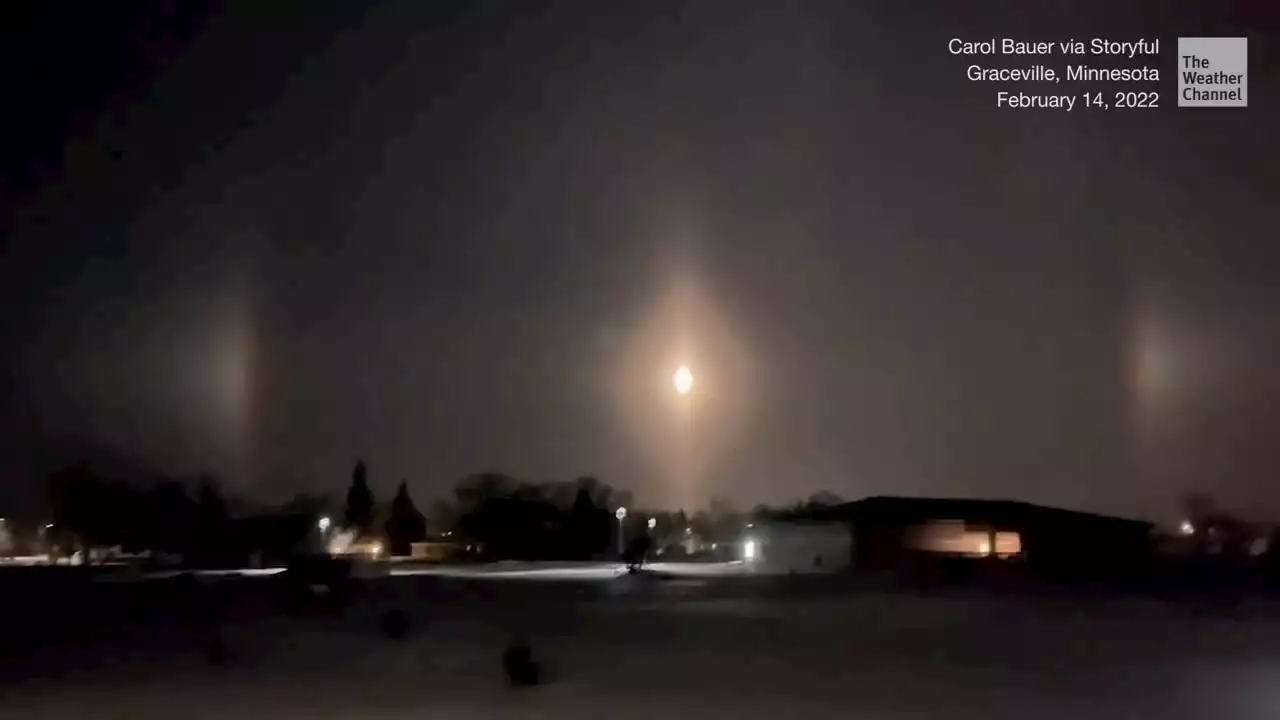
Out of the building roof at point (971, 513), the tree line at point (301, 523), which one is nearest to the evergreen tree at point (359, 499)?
the tree line at point (301, 523)

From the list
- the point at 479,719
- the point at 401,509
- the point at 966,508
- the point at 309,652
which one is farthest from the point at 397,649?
the point at 401,509

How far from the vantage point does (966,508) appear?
63.7 metres

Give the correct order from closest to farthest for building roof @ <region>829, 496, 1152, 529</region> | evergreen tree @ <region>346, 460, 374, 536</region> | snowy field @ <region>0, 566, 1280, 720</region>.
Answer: snowy field @ <region>0, 566, 1280, 720</region>
building roof @ <region>829, 496, 1152, 529</region>
evergreen tree @ <region>346, 460, 374, 536</region>

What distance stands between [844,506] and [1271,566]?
2124 centimetres

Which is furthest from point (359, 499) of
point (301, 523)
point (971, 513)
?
point (971, 513)

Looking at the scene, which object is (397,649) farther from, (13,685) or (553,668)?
(13,685)

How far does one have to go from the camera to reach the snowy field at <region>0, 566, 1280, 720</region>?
48.1ft

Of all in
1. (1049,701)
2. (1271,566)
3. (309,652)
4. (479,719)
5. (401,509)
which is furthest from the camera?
(401,509)

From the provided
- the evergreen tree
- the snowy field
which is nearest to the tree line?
the evergreen tree

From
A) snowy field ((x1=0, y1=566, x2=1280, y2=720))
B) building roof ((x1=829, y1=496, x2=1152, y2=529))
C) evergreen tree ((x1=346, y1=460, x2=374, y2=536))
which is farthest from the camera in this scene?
evergreen tree ((x1=346, y1=460, x2=374, y2=536))

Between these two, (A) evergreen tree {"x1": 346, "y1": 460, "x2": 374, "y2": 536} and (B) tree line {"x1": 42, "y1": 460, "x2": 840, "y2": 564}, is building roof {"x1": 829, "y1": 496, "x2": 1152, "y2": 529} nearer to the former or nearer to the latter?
(B) tree line {"x1": 42, "y1": 460, "x2": 840, "y2": 564}

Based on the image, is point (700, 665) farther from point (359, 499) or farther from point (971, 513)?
point (359, 499)

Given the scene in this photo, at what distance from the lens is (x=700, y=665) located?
18.2 metres

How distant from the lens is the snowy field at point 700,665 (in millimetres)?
14664
